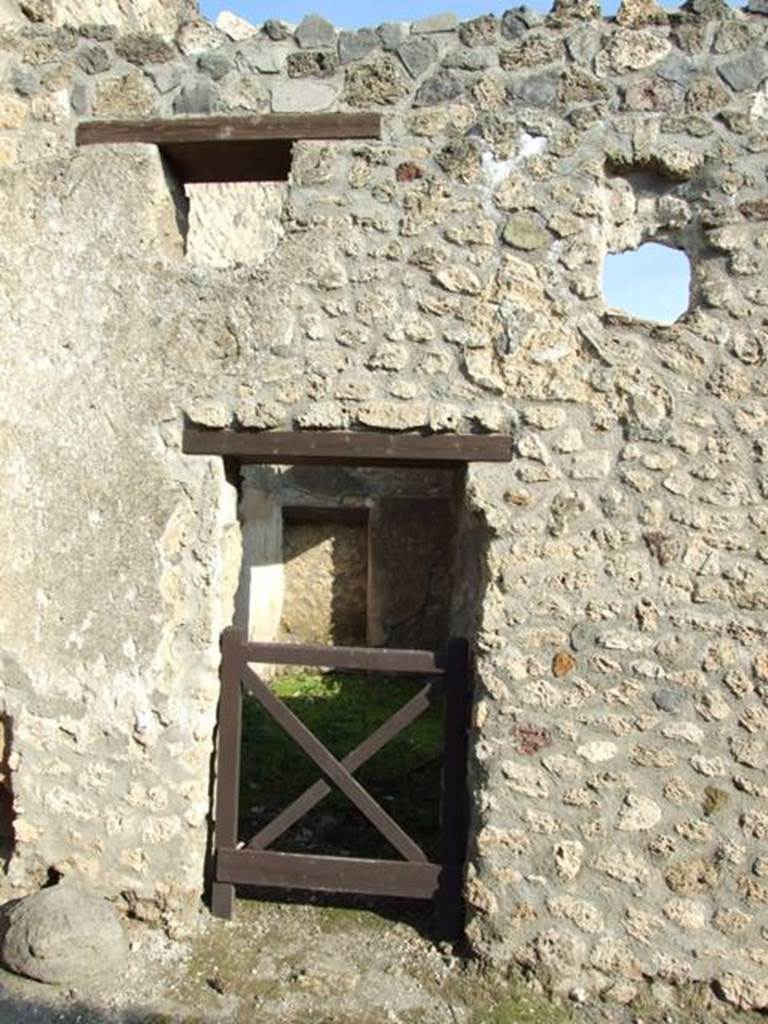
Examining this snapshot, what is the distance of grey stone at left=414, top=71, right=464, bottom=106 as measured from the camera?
150 inches

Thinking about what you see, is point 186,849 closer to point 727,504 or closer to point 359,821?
point 359,821

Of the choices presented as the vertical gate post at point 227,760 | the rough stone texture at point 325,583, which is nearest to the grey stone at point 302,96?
the vertical gate post at point 227,760

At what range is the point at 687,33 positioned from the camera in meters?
3.70

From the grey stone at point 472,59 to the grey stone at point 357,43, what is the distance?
317 mm

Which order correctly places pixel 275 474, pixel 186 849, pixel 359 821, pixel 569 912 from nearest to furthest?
pixel 569 912
pixel 186 849
pixel 359 821
pixel 275 474

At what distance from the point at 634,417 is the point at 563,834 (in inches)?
65.2

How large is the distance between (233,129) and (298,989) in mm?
3466

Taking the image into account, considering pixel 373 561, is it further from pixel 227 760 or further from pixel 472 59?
pixel 472 59

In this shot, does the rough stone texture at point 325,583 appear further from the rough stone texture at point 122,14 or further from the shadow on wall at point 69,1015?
the shadow on wall at point 69,1015

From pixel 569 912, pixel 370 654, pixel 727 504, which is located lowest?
pixel 569 912

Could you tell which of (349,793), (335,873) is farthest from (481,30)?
(335,873)

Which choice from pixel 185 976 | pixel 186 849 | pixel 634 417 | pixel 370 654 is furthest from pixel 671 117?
pixel 185 976

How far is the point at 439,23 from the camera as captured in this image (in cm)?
382

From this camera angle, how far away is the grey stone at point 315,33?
12.8 ft
